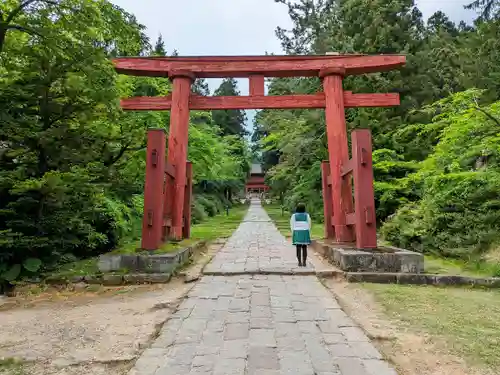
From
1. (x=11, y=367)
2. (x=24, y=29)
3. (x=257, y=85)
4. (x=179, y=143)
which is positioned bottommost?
(x=11, y=367)

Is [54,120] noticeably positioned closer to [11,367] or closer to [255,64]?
[11,367]

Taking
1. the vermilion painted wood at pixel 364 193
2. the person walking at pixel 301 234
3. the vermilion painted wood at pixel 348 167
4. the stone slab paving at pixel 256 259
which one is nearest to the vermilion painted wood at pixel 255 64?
the vermilion painted wood at pixel 348 167

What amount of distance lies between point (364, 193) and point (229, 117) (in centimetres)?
3901

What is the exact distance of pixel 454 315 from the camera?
4566 millimetres

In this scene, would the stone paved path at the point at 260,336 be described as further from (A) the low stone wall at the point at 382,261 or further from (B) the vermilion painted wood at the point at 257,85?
(B) the vermilion painted wood at the point at 257,85

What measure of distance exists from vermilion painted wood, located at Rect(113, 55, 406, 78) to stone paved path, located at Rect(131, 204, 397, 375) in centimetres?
575

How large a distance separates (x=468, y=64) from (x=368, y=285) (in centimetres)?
1863

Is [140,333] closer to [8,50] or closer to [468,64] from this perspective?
[8,50]

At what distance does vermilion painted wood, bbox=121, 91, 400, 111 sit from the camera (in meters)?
10.1

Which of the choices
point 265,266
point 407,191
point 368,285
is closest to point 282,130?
point 407,191

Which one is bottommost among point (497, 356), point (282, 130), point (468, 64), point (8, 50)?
point (497, 356)

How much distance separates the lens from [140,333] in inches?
162

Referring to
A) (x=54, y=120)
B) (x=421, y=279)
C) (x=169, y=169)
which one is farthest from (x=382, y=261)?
(x=54, y=120)

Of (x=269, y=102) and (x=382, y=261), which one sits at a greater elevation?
(x=269, y=102)
